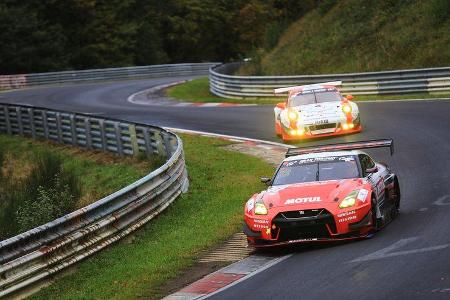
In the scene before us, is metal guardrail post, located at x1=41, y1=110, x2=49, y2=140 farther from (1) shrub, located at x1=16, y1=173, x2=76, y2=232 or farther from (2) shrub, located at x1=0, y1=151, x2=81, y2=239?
(1) shrub, located at x1=16, y1=173, x2=76, y2=232

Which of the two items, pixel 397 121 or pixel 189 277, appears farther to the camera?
pixel 397 121

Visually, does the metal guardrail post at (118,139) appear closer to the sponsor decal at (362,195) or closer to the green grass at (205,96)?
the green grass at (205,96)

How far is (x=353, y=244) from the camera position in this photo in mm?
11852

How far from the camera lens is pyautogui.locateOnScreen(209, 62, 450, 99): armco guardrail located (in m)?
30.4

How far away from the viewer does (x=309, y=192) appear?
40.7 ft

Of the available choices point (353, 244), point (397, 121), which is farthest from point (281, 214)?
point (397, 121)

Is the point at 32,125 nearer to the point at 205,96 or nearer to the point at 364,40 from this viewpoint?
the point at 205,96

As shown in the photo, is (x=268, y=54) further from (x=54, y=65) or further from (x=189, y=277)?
(x=189, y=277)

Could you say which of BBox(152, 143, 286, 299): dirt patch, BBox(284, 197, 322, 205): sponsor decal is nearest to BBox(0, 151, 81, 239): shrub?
BBox(152, 143, 286, 299): dirt patch

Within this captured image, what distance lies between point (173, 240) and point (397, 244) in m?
3.65

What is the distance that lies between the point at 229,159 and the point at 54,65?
168ft

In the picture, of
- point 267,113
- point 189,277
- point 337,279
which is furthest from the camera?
point 267,113

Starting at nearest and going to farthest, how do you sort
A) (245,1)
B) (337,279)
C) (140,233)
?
(337,279) → (140,233) → (245,1)

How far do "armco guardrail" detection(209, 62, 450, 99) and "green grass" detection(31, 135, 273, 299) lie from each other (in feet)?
39.5
